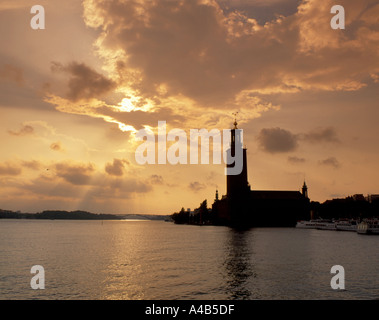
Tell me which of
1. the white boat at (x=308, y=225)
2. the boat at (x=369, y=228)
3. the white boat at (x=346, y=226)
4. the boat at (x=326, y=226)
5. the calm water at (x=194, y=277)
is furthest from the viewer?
the white boat at (x=308, y=225)

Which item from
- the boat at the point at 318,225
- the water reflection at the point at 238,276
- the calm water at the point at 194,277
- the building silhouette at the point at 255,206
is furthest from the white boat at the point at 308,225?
the water reflection at the point at 238,276

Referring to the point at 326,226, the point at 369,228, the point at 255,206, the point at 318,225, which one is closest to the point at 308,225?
the point at 318,225

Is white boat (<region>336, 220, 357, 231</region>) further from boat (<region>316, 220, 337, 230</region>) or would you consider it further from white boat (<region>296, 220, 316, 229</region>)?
white boat (<region>296, 220, 316, 229</region>)

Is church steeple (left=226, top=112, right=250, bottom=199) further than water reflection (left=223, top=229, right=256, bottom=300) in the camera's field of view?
Yes

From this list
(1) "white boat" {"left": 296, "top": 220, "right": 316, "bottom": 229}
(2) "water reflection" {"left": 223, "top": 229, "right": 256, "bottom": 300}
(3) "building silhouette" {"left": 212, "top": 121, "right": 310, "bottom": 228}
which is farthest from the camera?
(3) "building silhouette" {"left": 212, "top": 121, "right": 310, "bottom": 228}

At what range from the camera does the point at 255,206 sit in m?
193

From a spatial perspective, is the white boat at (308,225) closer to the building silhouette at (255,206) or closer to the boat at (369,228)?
the building silhouette at (255,206)

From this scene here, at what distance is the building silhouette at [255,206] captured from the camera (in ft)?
618

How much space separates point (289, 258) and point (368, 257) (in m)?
12.0

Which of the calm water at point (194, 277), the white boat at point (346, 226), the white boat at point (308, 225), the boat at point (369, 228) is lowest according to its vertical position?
the white boat at point (308, 225)

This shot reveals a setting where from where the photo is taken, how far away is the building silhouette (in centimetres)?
18850

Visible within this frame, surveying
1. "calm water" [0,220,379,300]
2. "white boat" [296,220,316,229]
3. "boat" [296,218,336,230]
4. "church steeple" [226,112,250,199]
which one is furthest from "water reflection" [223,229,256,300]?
"church steeple" [226,112,250,199]

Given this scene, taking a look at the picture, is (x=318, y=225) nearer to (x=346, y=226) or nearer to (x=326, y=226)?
(x=326, y=226)
